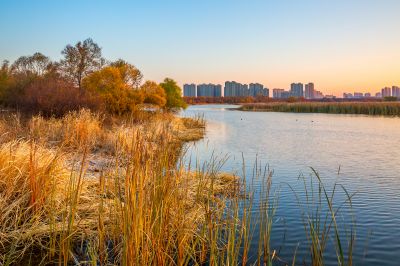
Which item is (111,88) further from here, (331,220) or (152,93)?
(331,220)

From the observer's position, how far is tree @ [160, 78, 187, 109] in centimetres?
4444

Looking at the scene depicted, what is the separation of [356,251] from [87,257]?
4088mm

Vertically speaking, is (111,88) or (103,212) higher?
(111,88)

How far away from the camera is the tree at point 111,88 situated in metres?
26.6

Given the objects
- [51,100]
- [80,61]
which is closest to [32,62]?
Answer: [80,61]

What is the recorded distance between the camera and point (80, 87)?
22.0 meters

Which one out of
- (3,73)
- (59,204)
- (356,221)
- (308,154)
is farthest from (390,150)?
(3,73)

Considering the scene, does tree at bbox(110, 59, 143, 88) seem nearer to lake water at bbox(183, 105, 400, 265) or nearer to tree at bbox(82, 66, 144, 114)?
tree at bbox(82, 66, 144, 114)

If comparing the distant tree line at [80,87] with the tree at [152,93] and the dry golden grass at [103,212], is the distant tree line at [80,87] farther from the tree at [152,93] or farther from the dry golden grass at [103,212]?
the dry golden grass at [103,212]

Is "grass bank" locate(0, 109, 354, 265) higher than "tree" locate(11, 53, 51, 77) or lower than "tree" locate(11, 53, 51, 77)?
lower

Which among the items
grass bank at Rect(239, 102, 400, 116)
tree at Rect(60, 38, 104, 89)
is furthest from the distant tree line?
grass bank at Rect(239, 102, 400, 116)

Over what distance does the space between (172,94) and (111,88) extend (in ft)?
58.9

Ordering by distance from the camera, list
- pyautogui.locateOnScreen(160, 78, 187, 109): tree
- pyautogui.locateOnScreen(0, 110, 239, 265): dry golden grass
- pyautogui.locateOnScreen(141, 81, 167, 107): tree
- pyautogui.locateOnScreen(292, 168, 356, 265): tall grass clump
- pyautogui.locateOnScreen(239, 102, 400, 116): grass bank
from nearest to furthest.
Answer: pyautogui.locateOnScreen(0, 110, 239, 265): dry golden grass → pyautogui.locateOnScreen(292, 168, 356, 265): tall grass clump → pyautogui.locateOnScreen(141, 81, 167, 107): tree → pyautogui.locateOnScreen(160, 78, 187, 109): tree → pyautogui.locateOnScreen(239, 102, 400, 116): grass bank

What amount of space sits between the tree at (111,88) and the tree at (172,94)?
635 inches
